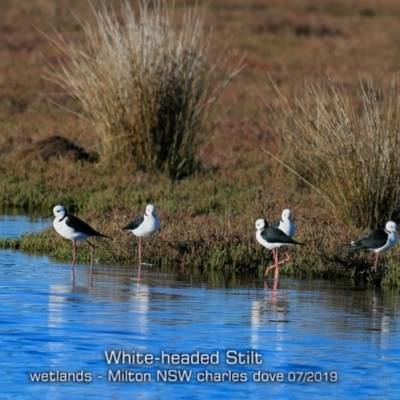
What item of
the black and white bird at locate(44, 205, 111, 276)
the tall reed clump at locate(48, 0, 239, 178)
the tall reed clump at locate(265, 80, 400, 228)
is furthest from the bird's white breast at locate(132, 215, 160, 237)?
the tall reed clump at locate(48, 0, 239, 178)

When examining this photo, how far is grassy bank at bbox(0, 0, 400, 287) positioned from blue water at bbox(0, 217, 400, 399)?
2.24 feet

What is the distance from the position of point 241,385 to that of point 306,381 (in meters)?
0.49

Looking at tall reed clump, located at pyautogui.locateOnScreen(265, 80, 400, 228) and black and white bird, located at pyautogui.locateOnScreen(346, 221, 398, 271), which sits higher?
tall reed clump, located at pyautogui.locateOnScreen(265, 80, 400, 228)

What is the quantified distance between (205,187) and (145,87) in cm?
176

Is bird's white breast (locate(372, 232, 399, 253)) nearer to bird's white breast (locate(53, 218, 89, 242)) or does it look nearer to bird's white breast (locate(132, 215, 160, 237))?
bird's white breast (locate(132, 215, 160, 237))

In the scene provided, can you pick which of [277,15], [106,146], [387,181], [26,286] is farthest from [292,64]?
[26,286]

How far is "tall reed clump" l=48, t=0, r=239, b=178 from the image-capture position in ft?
59.7

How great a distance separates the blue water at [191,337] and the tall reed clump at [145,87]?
233 inches

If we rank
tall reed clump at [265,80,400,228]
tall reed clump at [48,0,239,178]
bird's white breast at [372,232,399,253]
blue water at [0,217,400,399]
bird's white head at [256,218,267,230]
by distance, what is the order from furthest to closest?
tall reed clump at [48,0,239,178]
tall reed clump at [265,80,400,228]
bird's white head at [256,218,267,230]
bird's white breast at [372,232,399,253]
blue water at [0,217,400,399]

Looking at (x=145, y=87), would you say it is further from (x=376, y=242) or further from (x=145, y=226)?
(x=376, y=242)

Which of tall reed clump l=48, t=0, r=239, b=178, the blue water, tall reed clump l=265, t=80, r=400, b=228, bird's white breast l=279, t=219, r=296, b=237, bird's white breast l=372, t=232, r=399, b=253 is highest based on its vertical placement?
tall reed clump l=48, t=0, r=239, b=178

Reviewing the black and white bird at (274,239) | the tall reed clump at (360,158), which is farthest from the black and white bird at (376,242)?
the tall reed clump at (360,158)

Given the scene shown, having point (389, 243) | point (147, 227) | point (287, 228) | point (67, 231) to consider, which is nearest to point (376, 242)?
point (389, 243)

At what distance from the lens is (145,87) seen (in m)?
18.2
